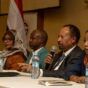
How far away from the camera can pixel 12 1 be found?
5.27 meters

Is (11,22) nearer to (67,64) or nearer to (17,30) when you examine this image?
(17,30)

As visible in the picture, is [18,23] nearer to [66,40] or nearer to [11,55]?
[11,55]

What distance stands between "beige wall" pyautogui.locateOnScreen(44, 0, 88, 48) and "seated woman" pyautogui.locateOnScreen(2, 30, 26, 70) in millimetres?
731

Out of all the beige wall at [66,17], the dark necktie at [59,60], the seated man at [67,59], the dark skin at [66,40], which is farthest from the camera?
the beige wall at [66,17]

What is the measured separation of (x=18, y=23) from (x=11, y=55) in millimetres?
710

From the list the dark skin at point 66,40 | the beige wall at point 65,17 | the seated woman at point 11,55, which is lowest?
the seated woman at point 11,55

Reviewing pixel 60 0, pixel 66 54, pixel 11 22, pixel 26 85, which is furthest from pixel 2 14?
pixel 26 85

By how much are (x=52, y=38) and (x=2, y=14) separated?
4.73ft

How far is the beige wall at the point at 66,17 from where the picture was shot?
4.86m

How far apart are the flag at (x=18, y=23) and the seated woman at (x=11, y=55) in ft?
0.31

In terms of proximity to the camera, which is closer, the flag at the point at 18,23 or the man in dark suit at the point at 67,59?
the man in dark suit at the point at 67,59

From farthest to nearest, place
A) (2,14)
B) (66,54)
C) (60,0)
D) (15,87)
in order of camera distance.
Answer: (2,14)
(60,0)
(66,54)
(15,87)

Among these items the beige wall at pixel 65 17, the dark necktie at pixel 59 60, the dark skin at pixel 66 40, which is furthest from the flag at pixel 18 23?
the dark necktie at pixel 59 60

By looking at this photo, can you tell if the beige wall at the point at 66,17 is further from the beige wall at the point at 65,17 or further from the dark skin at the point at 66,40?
the dark skin at the point at 66,40
